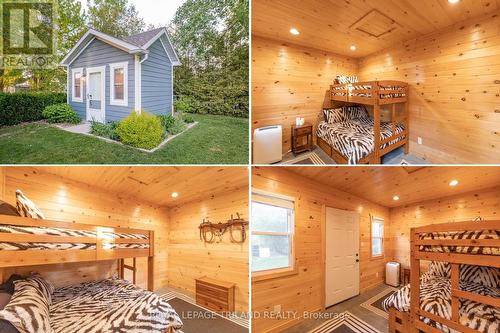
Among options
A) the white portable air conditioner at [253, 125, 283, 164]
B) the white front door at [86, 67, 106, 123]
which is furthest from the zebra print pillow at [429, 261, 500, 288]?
the white front door at [86, 67, 106, 123]

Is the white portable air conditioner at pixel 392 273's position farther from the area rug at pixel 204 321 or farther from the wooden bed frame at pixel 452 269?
the area rug at pixel 204 321

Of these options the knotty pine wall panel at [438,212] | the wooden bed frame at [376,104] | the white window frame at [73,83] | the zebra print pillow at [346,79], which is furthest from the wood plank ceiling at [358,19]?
the white window frame at [73,83]

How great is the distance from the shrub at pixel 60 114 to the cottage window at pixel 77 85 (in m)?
0.19

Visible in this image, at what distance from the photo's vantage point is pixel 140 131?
3.46 meters

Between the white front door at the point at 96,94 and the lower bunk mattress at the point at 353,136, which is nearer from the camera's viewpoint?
the lower bunk mattress at the point at 353,136

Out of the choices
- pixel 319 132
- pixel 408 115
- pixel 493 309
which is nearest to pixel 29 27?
pixel 319 132

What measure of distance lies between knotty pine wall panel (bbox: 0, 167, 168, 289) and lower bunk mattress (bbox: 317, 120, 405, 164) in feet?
11.2

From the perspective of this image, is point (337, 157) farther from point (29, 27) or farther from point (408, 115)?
point (29, 27)

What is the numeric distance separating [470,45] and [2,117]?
5.79 meters

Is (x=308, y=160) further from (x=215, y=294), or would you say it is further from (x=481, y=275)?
(x=215, y=294)

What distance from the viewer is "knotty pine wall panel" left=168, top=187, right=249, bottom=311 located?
13.0ft

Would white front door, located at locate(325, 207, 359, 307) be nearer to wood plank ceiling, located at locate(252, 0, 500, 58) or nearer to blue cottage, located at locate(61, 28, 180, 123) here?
wood plank ceiling, located at locate(252, 0, 500, 58)

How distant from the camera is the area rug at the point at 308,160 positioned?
3.35m

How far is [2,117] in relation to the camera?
341 centimetres
